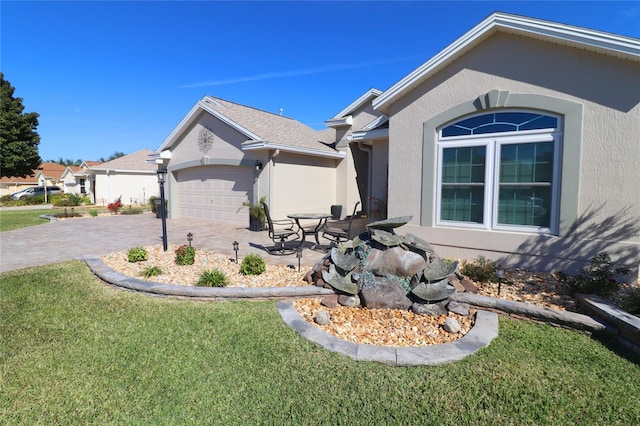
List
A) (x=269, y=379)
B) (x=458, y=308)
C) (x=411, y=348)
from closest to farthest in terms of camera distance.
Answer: (x=269, y=379), (x=411, y=348), (x=458, y=308)

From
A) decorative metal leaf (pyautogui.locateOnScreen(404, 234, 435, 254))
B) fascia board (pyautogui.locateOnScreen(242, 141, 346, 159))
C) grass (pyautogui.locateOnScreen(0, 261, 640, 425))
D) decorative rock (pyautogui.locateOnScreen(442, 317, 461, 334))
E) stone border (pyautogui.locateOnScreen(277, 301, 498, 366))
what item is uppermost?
fascia board (pyautogui.locateOnScreen(242, 141, 346, 159))

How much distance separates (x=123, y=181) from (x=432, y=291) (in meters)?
33.1

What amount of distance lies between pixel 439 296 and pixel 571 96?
4.88m

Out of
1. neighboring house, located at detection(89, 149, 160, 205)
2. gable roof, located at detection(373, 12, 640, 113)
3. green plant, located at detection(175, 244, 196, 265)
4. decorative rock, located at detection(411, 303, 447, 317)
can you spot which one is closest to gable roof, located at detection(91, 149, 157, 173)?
neighboring house, located at detection(89, 149, 160, 205)

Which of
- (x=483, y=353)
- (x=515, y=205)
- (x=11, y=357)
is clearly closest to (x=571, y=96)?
(x=515, y=205)

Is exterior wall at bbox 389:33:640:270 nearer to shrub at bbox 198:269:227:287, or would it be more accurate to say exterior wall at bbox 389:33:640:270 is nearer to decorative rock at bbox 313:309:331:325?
decorative rock at bbox 313:309:331:325

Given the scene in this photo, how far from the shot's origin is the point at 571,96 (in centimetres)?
608

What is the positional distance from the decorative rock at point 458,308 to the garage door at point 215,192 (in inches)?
411

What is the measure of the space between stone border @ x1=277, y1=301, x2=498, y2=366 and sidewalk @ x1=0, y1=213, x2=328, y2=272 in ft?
10.3

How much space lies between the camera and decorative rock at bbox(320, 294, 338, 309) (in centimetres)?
486

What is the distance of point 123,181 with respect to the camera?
99.1ft

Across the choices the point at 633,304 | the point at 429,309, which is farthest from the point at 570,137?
the point at 429,309

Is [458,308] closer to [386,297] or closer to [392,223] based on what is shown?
[386,297]

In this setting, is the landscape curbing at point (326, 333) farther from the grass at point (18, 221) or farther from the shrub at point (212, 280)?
the grass at point (18, 221)
